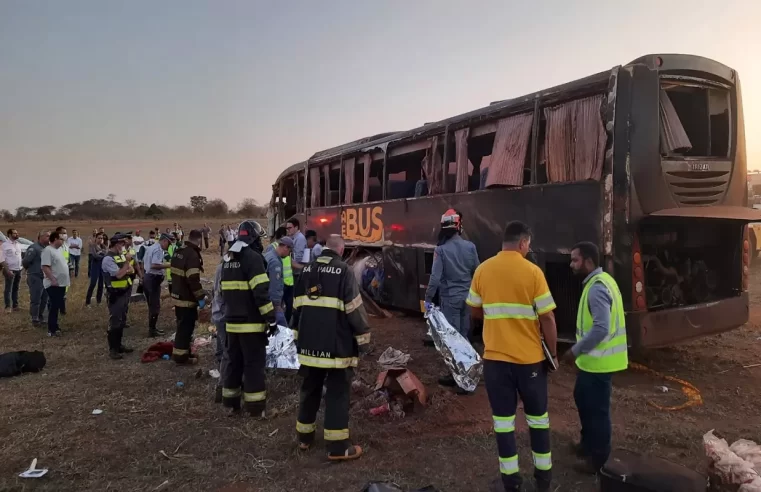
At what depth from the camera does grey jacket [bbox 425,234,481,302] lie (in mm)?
5883

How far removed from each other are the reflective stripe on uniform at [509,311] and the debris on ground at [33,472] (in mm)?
3830

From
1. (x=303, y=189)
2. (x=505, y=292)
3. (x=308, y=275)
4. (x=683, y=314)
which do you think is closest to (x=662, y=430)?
(x=683, y=314)

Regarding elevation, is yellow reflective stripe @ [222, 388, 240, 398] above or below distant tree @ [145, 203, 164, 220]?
below

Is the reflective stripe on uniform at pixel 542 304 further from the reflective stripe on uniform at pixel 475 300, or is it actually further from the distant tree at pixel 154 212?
the distant tree at pixel 154 212

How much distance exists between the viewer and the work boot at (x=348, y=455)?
413 centimetres

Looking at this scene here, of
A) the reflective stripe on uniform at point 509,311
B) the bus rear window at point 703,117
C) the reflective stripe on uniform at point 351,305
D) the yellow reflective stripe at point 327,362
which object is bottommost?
the yellow reflective stripe at point 327,362

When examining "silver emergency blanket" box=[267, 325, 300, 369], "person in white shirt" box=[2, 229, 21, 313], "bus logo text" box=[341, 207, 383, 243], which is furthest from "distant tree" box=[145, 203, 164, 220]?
"silver emergency blanket" box=[267, 325, 300, 369]

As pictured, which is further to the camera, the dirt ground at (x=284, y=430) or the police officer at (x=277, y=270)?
the police officer at (x=277, y=270)

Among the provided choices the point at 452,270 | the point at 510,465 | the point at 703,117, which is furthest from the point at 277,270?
the point at 703,117

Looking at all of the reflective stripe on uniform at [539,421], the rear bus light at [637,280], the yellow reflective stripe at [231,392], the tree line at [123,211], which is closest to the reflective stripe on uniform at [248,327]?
the yellow reflective stripe at [231,392]

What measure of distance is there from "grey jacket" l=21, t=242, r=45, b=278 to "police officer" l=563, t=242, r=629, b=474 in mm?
10261

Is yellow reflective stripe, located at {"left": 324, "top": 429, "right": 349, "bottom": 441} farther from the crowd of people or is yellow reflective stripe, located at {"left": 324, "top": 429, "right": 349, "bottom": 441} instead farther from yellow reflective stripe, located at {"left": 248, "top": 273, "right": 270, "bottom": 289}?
yellow reflective stripe, located at {"left": 248, "top": 273, "right": 270, "bottom": 289}

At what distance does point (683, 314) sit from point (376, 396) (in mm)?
3693

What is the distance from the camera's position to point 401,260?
9180 mm
